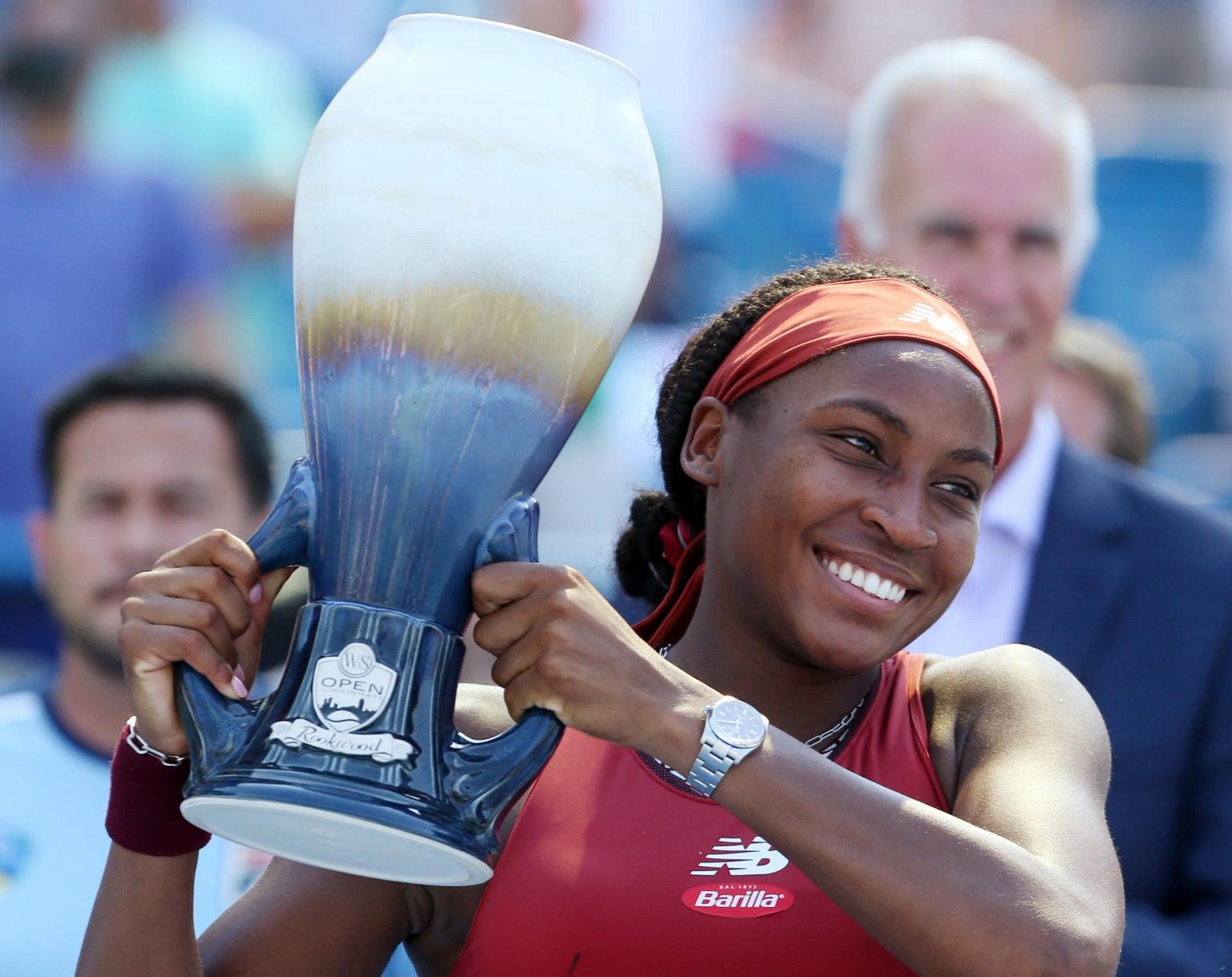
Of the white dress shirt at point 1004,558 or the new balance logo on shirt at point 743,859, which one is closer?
the new balance logo on shirt at point 743,859

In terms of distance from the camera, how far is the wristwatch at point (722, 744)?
1577 millimetres

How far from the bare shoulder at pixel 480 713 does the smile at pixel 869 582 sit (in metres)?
0.39

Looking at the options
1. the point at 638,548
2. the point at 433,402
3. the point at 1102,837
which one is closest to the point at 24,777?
the point at 638,548

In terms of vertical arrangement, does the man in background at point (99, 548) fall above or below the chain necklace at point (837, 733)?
below

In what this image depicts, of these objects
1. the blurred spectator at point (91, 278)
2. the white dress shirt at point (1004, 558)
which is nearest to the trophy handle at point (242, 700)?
the white dress shirt at point (1004, 558)

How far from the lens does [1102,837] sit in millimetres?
1691

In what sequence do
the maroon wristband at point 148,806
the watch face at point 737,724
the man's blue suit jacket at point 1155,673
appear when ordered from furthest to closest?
the man's blue suit jacket at point 1155,673, the maroon wristband at point 148,806, the watch face at point 737,724

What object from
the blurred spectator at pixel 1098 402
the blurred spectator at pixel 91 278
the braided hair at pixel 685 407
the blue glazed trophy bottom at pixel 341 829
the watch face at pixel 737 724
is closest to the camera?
the blue glazed trophy bottom at pixel 341 829

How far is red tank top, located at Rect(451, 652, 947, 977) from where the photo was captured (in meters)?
1.74

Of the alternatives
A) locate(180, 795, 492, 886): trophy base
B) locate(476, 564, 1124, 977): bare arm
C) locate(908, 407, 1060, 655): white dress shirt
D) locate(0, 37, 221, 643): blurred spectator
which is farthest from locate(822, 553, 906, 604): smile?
locate(0, 37, 221, 643): blurred spectator

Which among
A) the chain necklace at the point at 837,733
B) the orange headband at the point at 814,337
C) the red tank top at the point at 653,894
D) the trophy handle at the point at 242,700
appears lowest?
the red tank top at the point at 653,894

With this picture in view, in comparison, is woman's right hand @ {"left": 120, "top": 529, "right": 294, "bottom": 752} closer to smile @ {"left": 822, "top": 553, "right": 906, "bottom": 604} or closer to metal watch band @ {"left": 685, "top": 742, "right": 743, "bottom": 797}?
metal watch band @ {"left": 685, "top": 742, "right": 743, "bottom": 797}

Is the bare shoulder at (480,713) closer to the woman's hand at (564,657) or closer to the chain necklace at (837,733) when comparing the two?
the chain necklace at (837,733)

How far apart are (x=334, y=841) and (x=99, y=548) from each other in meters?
2.07
